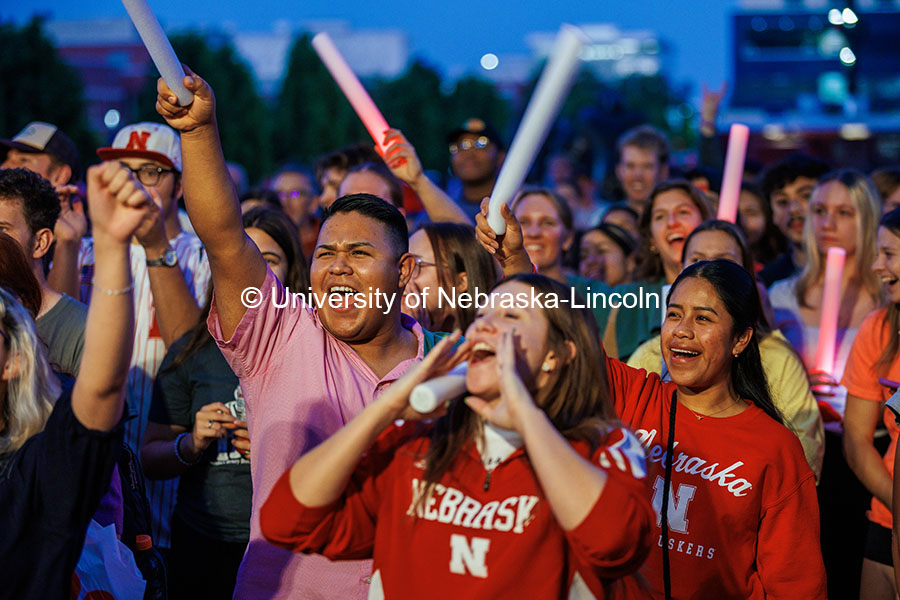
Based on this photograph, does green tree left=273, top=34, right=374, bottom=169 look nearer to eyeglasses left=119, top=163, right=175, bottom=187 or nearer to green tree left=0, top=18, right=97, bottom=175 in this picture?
green tree left=0, top=18, right=97, bottom=175

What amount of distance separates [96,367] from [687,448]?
1.86 m

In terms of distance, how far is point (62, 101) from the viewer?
20500 millimetres

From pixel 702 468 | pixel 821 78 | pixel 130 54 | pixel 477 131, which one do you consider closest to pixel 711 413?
pixel 702 468

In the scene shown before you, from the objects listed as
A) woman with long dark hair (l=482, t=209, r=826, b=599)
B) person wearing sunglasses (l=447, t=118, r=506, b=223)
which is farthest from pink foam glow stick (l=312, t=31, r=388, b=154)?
person wearing sunglasses (l=447, t=118, r=506, b=223)

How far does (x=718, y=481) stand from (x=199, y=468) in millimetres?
2032

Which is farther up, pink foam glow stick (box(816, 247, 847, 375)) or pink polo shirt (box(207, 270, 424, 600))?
pink foam glow stick (box(816, 247, 847, 375))

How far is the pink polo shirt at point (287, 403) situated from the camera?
2906 mm

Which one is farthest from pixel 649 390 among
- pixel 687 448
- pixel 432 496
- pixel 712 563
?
pixel 432 496

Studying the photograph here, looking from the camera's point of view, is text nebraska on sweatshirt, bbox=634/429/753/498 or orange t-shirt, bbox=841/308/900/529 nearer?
text nebraska on sweatshirt, bbox=634/429/753/498

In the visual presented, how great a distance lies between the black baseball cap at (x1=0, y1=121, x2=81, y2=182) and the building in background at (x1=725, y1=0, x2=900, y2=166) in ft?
24.6

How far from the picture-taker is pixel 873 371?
14.3 ft

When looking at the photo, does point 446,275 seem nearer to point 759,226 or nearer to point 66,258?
point 66,258

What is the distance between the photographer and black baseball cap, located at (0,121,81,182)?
18.6ft

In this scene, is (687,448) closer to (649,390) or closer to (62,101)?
(649,390)
